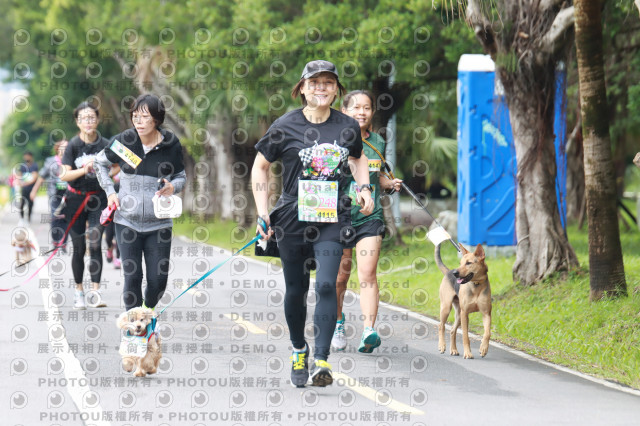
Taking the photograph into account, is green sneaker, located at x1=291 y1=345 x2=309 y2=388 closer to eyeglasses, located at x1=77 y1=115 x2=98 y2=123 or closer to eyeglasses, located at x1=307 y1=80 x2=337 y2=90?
eyeglasses, located at x1=307 y1=80 x2=337 y2=90

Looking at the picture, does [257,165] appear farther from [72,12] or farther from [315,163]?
[72,12]

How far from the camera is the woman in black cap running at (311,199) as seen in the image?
6.76 meters

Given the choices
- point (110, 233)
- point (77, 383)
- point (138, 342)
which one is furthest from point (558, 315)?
point (110, 233)

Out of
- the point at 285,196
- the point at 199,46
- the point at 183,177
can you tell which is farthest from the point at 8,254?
→ the point at 285,196

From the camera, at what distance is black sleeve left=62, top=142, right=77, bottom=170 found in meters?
10.4

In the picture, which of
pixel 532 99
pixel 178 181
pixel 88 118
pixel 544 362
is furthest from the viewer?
pixel 532 99

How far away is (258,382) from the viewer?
7.10 metres

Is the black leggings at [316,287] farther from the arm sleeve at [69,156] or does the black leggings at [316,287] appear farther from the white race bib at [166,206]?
the arm sleeve at [69,156]

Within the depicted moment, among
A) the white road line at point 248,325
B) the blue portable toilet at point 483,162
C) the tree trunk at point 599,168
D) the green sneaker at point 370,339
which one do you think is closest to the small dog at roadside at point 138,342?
the green sneaker at point 370,339

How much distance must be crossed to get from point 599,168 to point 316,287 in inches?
181

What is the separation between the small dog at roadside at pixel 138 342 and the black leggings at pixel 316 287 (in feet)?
3.39

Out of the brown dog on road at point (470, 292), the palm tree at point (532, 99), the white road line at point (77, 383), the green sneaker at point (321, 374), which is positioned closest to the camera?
the white road line at point (77, 383)

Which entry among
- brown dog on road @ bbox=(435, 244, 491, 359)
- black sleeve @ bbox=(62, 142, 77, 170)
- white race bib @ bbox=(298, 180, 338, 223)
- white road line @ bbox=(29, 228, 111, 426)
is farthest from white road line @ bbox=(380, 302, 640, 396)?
black sleeve @ bbox=(62, 142, 77, 170)

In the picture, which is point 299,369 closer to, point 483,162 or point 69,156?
point 69,156
